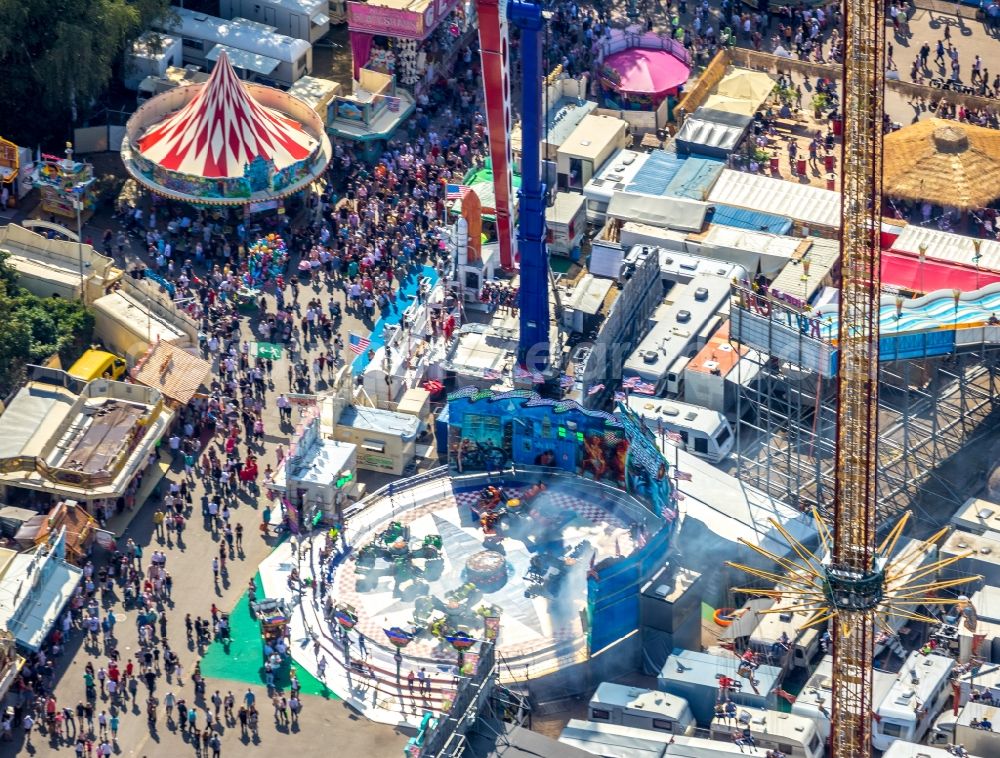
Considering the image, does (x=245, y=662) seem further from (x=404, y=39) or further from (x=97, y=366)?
(x=404, y=39)

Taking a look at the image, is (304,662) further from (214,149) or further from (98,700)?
(214,149)

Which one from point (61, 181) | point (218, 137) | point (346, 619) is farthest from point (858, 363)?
point (61, 181)

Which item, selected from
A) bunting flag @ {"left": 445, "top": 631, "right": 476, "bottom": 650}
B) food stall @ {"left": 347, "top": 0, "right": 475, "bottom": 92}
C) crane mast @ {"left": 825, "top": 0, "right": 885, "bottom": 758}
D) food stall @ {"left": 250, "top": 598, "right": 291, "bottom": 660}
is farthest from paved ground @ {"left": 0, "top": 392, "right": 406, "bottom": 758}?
food stall @ {"left": 347, "top": 0, "right": 475, "bottom": 92}

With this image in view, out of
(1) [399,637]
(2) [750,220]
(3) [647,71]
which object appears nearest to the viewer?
(1) [399,637]

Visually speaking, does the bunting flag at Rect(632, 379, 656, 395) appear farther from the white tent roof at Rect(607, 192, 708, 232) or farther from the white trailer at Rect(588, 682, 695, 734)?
the white trailer at Rect(588, 682, 695, 734)

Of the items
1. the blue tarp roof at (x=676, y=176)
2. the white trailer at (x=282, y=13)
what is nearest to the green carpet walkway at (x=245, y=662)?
the blue tarp roof at (x=676, y=176)

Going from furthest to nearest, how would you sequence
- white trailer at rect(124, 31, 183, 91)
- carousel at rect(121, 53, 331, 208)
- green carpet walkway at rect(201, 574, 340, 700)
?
white trailer at rect(124, 31, 183, 91) → carousel at rect(121, 53, 331, 208) → green carpet walkway at rect(201, 574, 340, 700)

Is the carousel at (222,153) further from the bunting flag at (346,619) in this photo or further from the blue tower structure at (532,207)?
the bunting flag at (346,619)
